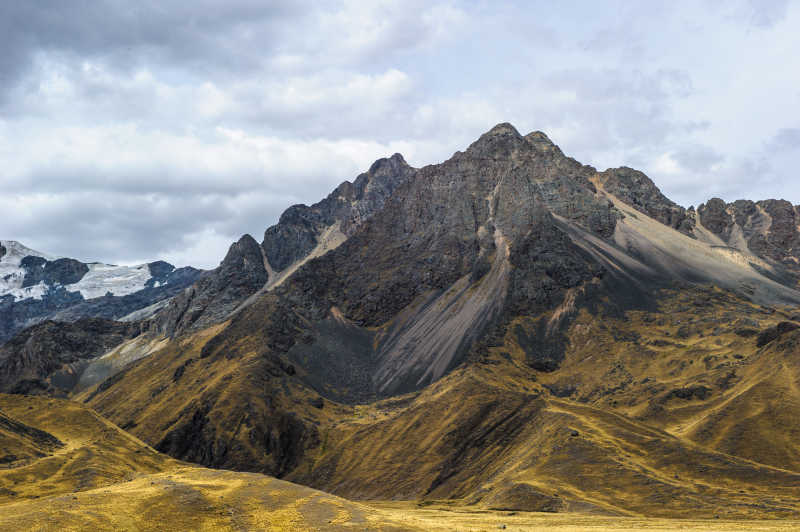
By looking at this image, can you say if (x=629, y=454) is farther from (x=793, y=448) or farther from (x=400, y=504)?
(x=400, y=504)

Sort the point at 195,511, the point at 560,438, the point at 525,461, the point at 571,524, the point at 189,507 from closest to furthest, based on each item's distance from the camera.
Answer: the point at 195,511 < the point at 189,507 < the point at 571,524 < the point at 525,461 < the point at 560,438

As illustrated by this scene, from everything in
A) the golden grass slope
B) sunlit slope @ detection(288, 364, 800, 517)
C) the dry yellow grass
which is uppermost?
the golden grass slope

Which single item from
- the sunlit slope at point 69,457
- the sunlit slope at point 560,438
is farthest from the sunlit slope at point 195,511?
the sunlit slope at point 560,438

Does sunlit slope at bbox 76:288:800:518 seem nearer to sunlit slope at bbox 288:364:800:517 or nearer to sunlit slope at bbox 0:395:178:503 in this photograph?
sunlit slope at bbox 288:364:800:517

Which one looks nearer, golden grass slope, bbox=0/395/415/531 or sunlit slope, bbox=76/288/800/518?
golden grass slope, bbox=0/395/415/531

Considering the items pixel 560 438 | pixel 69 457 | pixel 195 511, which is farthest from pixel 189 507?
pixel 560 438

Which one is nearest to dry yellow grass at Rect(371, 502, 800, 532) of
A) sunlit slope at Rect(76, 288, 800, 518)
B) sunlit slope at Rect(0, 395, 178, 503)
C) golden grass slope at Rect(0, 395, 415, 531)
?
golden grass slope at Rect(0, 395, 415, 531)

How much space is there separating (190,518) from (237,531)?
16.1 ft

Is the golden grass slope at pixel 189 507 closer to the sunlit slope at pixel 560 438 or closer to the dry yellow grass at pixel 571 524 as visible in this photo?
the dry yellow grass at pixel 571 524

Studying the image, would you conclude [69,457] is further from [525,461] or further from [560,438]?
[560,438]

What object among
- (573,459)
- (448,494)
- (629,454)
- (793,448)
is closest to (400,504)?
(448,494)

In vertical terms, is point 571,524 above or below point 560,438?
above

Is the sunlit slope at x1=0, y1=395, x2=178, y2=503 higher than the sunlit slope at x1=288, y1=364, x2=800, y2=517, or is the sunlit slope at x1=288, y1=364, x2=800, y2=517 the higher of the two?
the sunlit slope at x1=0, y1=395, x2=178, y2=503

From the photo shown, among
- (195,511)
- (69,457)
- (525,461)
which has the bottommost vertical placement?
(525,461)
